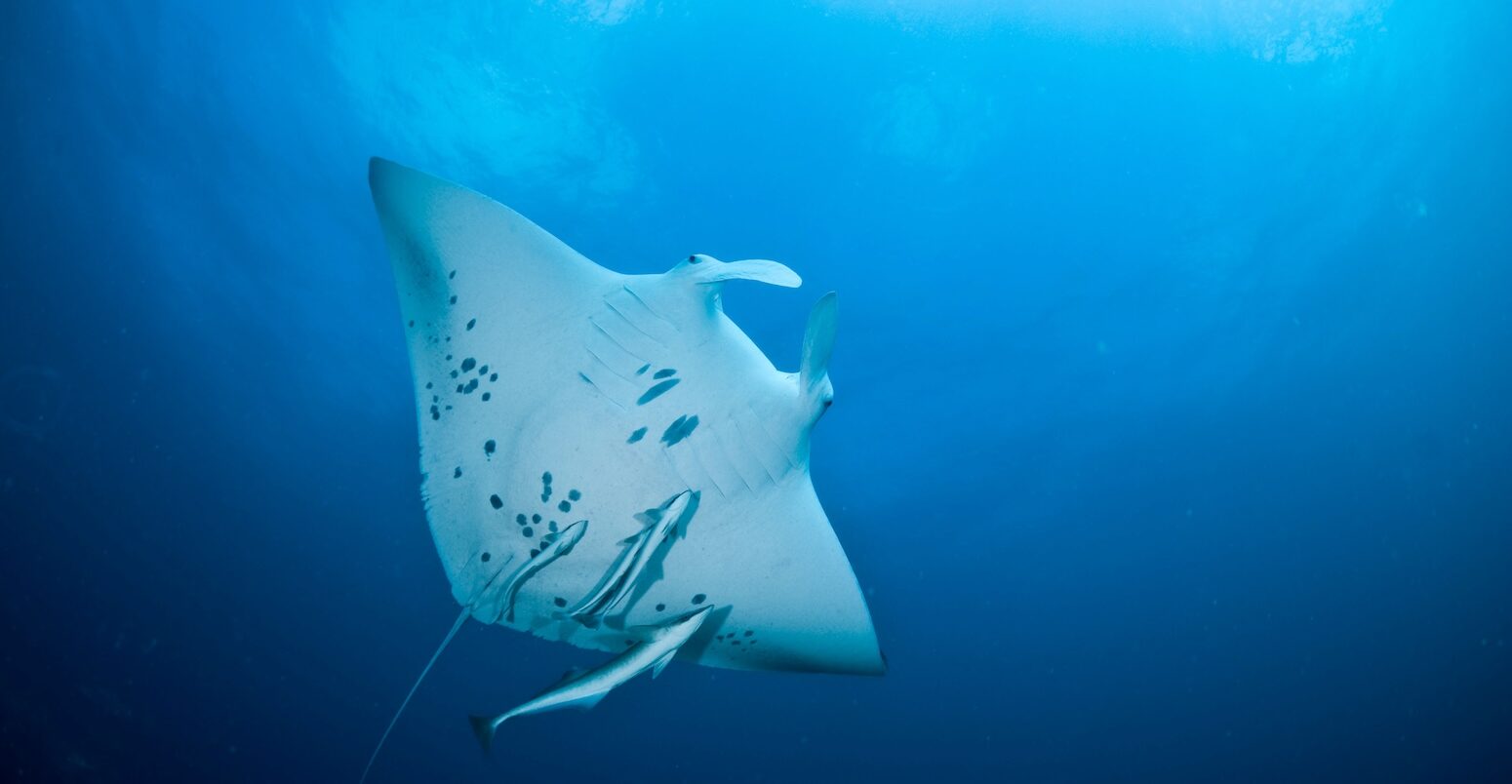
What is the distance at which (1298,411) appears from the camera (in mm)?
9711

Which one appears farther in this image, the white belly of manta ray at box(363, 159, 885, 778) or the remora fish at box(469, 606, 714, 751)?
the white belly of manta ray at box(363, 159, 885, 778)

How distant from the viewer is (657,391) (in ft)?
8.38

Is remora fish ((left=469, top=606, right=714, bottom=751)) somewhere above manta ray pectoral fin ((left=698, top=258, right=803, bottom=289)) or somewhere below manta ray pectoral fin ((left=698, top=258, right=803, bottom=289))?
below

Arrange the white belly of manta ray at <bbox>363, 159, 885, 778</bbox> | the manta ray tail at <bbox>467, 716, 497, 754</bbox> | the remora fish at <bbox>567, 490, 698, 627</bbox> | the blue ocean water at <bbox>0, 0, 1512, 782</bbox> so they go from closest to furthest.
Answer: the manta ray tail at <bbox>467, 716, 497, 754</bbox> → the remora fish at <bbox>567, 490, 698, 627</bbox> → the white belly of manta ray at <bbox>363, 159, 885, 778</bbox> → the blue ocean water at <bbox>0, 0, 1512, 782</bbox>

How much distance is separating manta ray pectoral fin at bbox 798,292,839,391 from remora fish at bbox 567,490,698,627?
1.97ft

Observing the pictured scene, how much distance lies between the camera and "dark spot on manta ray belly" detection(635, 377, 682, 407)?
2535mm

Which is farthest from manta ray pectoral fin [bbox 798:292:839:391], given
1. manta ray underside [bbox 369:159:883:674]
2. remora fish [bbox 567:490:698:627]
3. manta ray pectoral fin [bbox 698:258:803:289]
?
remora fish [bbox 567:490:698:627]

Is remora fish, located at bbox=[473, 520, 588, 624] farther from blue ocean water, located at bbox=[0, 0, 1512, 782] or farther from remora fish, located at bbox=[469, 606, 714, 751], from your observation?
blue ocean water, located at bbox=[0, 0, 1512, 782]

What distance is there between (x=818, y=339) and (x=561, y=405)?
1000 mm

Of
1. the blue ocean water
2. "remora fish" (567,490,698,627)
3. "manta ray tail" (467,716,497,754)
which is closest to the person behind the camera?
"manta ray tail" (467,716,497,754)

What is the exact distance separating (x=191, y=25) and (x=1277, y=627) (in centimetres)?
1723

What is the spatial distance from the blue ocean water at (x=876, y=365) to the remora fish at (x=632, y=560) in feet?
18.2

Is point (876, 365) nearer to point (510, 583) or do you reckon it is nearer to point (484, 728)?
point (510, 583)

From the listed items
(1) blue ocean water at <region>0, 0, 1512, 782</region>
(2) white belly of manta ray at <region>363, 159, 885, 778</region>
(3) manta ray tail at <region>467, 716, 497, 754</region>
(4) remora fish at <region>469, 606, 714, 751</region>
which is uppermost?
(1) blue ocean water at <region>0, 0, 1512, 782</region>
